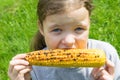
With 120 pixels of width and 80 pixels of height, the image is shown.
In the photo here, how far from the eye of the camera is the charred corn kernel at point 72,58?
105 inches

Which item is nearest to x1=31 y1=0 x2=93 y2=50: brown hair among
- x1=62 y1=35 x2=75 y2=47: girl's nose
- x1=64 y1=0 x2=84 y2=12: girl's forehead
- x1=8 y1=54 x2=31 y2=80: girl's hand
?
x1=64 y1=0 x2=84 y2=12: girl's forehead

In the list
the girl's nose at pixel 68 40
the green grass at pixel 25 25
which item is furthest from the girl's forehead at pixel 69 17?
the green grass at pixel 25 25

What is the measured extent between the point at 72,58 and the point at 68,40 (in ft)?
0.41

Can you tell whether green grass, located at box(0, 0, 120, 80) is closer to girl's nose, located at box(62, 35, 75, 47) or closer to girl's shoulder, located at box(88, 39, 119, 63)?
girl's shoulder, located at box(88, 39, 119, 63)

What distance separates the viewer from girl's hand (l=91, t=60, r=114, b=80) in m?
2.79

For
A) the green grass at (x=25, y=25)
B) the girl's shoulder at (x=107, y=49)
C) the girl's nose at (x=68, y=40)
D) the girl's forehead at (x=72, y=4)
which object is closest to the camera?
the girl's nose at (x=68, y=40)

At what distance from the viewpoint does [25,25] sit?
16.6 ft

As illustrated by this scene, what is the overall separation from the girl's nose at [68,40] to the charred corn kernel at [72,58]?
5 centimetres

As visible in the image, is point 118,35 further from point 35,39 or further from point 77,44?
point 77,44

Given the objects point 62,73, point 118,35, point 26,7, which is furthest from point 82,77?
point 26,7

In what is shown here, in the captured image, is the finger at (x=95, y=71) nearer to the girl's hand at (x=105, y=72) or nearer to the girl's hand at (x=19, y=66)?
the girl's hand at (x=105, y=72)

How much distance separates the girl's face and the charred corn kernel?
0.06m

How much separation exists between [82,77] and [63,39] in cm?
49

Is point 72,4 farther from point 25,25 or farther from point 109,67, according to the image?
point 25,25
